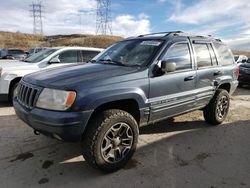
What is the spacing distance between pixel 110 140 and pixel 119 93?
0.64 metres

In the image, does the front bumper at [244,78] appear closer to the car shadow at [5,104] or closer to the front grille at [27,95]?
the car shadow at [5,104]

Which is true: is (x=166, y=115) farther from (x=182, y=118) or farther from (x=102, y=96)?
(x=182, y=118)

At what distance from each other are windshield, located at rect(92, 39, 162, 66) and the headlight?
1.25 meters

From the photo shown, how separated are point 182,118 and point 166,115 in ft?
6.42

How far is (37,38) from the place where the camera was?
7181cm

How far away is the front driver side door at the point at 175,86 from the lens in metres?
4.06

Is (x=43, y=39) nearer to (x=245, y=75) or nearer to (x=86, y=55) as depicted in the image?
(x=245, y=75)

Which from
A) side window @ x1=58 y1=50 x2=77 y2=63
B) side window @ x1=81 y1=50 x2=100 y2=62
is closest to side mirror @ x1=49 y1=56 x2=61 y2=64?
side window @ x1=58 y1=50 x2=77 y2=63

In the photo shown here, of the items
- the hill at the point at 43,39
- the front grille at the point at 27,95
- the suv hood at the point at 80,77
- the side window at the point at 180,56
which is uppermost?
the hill at the point at 43,39

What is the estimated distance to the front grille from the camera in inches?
139

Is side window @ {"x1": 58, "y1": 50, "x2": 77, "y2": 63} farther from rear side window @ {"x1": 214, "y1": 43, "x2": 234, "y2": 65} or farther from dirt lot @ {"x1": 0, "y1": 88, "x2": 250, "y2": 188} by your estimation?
rear side window @ {"x1": 214, "y1": 43, "x2": 234, "y2": 65}

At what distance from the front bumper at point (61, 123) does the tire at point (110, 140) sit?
0.16 meters

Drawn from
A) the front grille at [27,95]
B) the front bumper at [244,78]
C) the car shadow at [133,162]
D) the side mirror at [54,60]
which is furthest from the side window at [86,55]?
the front bumper at [244,78]

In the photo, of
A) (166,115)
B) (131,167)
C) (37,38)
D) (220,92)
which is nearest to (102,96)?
(131,167)
